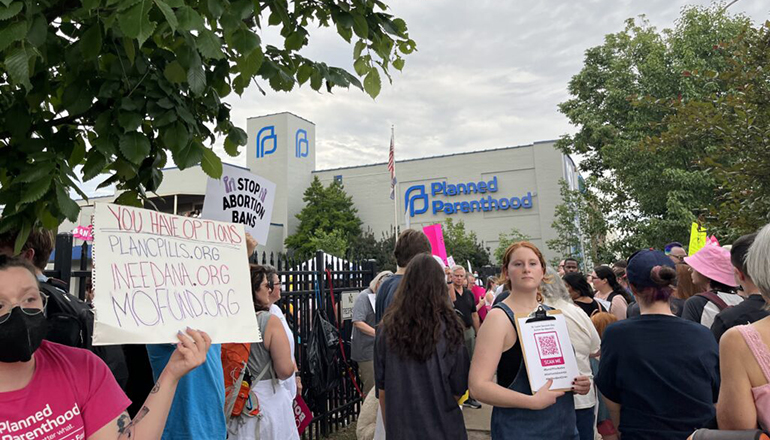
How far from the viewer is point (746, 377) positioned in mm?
1938

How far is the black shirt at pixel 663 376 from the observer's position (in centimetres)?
280

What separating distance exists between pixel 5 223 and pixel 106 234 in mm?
336

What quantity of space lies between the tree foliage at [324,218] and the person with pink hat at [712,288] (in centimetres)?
4057

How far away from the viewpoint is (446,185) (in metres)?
46.1

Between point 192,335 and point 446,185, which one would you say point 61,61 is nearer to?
point 192,335

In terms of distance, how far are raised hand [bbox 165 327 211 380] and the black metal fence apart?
3808mm

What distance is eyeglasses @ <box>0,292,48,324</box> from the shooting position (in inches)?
66.2

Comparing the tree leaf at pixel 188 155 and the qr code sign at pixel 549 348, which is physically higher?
the tree leaf at pixel 188 155

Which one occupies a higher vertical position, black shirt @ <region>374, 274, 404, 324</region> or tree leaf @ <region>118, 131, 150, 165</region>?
tree leaf @ <region>118, 131, 150, 165</region>

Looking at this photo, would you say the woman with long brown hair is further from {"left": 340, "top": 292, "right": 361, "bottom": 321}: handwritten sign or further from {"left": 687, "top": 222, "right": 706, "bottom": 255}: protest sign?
{"left": 687, "top": 222, "right": 706, "bottom": 255}: protest sign

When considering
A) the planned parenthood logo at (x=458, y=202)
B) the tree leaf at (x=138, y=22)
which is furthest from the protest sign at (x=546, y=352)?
the planned parenthood logo at (x=458, y=202)

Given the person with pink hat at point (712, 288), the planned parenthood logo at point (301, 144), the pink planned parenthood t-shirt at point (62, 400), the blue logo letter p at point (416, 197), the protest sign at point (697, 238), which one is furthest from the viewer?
the planned parenthood logo at point (301, 144)

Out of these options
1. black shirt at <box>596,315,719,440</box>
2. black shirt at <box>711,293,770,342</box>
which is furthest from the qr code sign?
black shirt at <box>711,293,770,342</box>

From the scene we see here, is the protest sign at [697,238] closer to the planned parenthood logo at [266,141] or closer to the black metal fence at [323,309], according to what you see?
the black metal fence at [323,309]
